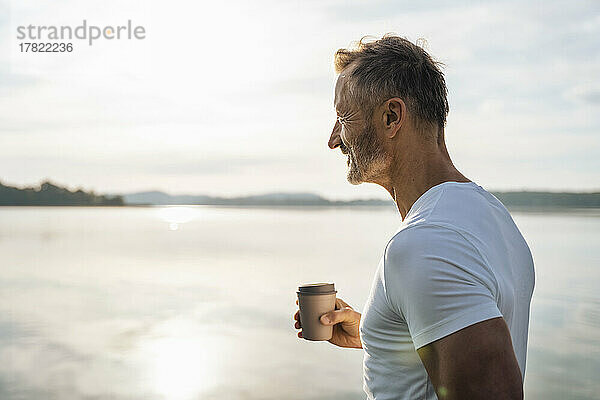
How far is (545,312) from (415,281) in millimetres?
6168

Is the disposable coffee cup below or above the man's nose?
below

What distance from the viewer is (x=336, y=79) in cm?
140

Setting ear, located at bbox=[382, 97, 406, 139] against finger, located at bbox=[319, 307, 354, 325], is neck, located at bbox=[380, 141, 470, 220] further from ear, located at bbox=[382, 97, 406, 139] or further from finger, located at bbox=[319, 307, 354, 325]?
finger, located at bbox=[319, 307, 354, 325]

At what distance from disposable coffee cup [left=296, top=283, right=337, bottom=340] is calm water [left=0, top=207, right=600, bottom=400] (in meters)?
2.93

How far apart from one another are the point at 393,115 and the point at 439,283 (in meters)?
0.43

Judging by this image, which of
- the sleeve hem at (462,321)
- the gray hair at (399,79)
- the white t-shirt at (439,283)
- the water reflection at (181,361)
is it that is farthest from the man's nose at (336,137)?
the water reflection at (181,361)

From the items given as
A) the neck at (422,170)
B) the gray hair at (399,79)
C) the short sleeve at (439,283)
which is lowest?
the short sleeve at (439,283)

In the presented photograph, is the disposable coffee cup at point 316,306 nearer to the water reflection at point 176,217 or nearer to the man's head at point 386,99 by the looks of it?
the man's head at point 386,99

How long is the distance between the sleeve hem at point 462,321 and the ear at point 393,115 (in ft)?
1.49

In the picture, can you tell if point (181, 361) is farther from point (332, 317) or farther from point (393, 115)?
point (393, 115)

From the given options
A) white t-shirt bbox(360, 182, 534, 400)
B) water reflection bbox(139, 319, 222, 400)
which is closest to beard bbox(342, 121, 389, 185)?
white t-shirt bbox(360, 182, 534, 400)

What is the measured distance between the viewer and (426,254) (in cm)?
95

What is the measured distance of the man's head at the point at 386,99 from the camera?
125 centimetres

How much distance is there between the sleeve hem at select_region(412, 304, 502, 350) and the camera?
92 centimetres
